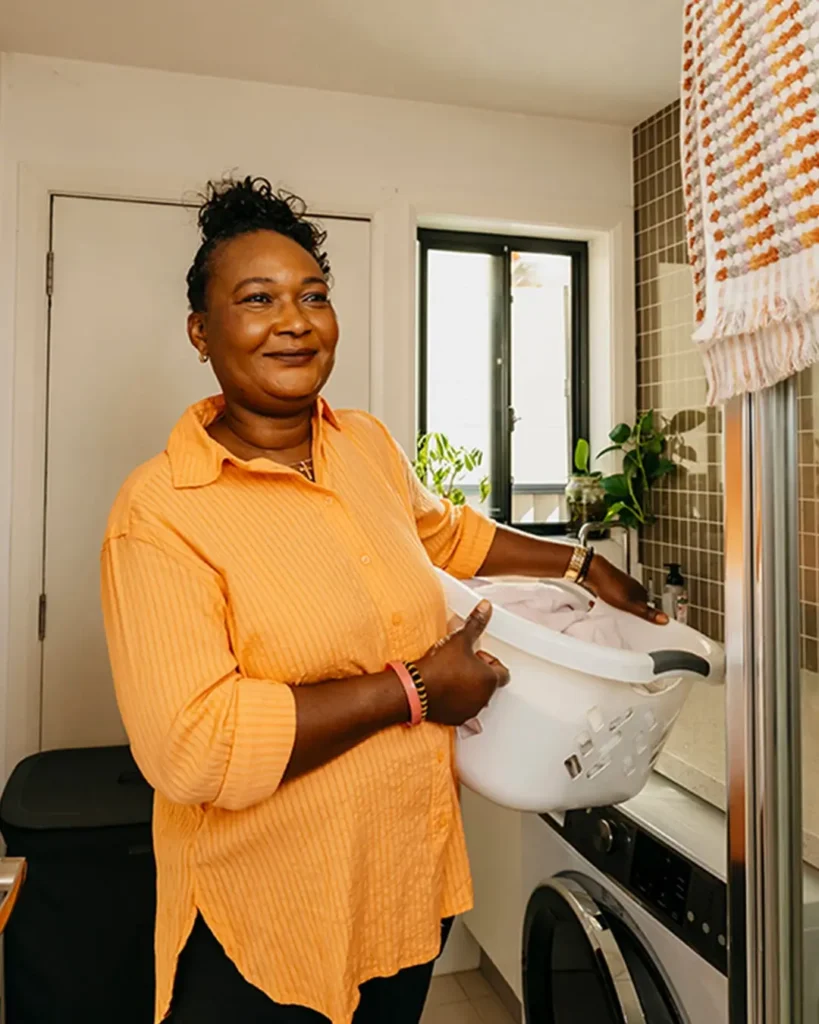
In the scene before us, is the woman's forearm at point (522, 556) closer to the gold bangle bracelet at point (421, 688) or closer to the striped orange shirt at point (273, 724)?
the striped orange shirt at point (273, 724)

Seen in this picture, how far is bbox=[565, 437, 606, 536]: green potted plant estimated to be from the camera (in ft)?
7.77

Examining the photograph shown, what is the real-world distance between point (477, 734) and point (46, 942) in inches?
43.2

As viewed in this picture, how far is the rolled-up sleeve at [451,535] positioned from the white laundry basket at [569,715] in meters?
0.26

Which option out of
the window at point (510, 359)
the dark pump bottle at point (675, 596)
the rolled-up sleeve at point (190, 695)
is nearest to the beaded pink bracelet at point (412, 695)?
the rolled-up sleeve at point (190, 695)

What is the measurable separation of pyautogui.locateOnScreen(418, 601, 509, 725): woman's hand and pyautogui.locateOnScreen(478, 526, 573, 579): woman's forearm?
13.3 inches

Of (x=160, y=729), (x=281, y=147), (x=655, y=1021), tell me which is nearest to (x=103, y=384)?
(x=281, y=147)

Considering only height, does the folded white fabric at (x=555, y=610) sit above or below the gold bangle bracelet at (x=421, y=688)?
above

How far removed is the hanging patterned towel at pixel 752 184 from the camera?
0.58 m

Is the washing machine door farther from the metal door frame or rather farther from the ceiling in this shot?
the ceiling

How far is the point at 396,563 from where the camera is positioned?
1044 mm

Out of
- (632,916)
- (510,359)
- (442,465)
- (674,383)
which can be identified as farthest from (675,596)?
(632,916)

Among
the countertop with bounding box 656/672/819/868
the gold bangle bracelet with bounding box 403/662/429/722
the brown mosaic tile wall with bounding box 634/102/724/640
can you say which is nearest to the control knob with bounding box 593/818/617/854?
the countertop with bounding box 656/672/819/868

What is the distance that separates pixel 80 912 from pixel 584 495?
1.59m

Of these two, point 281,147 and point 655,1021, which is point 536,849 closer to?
point 655,1021
